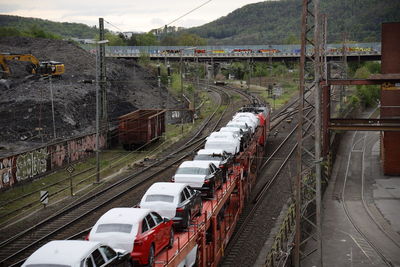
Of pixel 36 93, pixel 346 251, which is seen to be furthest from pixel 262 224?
pixel 36 93

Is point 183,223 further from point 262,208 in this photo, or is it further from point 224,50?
point 224,50

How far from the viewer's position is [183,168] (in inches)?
813

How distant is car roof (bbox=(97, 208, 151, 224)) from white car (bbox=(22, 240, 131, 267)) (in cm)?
165

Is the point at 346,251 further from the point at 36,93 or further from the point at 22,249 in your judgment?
the point at 36,93

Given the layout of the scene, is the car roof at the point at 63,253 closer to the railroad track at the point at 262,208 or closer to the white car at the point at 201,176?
the white car at the point at 201,176

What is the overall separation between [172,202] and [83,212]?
31.7ft

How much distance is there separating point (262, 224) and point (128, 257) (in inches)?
499

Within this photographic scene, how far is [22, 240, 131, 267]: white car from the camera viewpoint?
10156 mm

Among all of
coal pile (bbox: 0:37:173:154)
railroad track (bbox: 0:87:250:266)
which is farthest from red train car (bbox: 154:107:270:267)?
coal pile (bbox: 0:37:173:154)

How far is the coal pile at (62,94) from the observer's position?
1553 inches

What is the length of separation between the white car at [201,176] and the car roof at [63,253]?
8.99 meters

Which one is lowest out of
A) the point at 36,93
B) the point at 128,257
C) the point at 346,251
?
the point at 346,251

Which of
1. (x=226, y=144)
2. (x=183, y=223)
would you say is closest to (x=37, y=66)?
(x=226, y=144)

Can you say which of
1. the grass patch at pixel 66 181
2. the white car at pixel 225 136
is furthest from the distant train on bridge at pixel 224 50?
the white car at pixel 225 136
